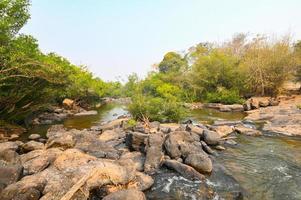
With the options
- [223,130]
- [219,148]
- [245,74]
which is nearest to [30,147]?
[219,148]

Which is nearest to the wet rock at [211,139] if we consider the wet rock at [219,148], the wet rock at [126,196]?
the wet rock at [219,148]

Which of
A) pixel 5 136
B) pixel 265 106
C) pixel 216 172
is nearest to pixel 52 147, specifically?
pixel 5 136

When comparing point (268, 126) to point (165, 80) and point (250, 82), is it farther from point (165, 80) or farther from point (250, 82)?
point (165, 80)

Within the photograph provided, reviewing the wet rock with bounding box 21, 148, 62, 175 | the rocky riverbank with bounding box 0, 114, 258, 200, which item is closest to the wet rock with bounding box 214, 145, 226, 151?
the rocky riverbank with bounding box 0, 114, 258, 200

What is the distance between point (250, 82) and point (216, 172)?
2129cm

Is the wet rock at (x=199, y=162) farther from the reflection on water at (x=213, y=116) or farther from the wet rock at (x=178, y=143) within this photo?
the reflection on water at (x=213, y=116)

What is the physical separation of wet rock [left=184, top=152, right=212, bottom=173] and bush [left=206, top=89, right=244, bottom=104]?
19.2 metres

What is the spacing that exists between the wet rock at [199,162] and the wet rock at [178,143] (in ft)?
1.87

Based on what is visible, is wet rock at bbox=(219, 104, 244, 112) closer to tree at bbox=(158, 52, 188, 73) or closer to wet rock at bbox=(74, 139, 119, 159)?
tree at bbox=(158, 52, 188, 73)

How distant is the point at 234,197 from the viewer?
6414mm

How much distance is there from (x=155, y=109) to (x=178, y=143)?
20.2 ft

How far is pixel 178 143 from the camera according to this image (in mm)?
9305

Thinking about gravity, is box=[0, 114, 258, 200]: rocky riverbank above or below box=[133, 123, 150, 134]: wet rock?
below

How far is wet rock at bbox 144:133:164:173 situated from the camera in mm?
8107
